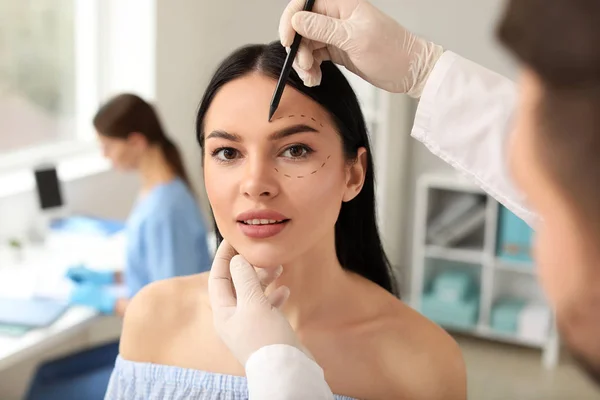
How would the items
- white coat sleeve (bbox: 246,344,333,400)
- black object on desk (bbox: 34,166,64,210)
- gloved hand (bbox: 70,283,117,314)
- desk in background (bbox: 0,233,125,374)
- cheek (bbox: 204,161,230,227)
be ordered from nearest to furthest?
white coat sleeve (bbox: 246,344,333,400) < cheek (bbox: 204,161,230,227) < desk in background (bbox: 0,233,125,374) < gloved hand (bbox: 70,283,117,314) < black object on desk (bbox: 34,166,64,210)

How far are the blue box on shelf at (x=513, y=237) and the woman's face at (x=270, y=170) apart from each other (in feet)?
7.68

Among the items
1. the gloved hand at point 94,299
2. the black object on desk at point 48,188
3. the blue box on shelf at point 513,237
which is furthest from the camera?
the blue box on shelf at point 513,237

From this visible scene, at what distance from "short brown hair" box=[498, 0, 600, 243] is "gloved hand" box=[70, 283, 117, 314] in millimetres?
1867

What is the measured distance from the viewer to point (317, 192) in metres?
1.12

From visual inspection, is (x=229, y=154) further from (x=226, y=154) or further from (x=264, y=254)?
(x=264, y=254)

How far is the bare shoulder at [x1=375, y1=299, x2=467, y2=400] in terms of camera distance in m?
1.13

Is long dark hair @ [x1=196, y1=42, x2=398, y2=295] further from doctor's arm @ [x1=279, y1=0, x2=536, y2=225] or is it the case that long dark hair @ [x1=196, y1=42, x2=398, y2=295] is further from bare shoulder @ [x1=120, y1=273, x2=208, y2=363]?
bare shoulder @ [x1=120, y1=273, x2=208, y2=363]

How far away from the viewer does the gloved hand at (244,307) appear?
938 mm

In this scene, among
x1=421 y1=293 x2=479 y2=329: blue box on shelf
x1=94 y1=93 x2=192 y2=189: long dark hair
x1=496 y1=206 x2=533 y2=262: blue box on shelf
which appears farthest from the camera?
x1=421 y1=293 x2=479 y2=329: blue box on shelf

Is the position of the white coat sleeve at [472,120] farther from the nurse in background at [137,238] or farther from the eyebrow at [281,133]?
the nurse in background at [137,238]

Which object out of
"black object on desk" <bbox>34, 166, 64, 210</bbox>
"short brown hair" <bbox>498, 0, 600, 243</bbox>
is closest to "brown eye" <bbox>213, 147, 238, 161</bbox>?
"short brown hair" <bbox>498, 0, 600, 243</bbox>

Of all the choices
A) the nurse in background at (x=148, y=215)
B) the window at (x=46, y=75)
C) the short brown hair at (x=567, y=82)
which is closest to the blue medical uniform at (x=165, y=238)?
the nurse in background at (x=148, y=215)

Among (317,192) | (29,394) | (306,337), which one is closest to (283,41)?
(317,192)

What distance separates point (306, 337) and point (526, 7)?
801 millimetres
